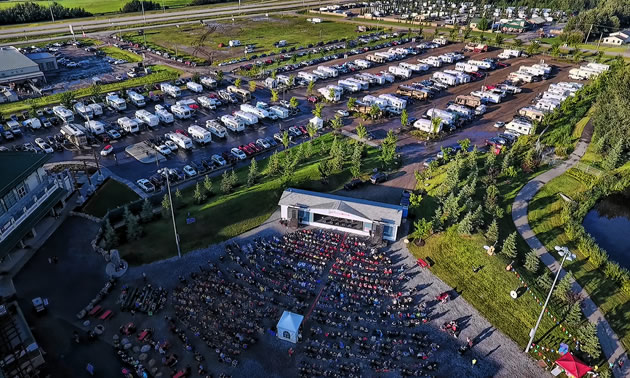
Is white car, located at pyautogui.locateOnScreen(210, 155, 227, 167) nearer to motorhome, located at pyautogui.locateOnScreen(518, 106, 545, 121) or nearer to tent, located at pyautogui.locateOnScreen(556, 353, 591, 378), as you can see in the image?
tent, located at pyautogui.locateOnScreen(556, 353, 591, 378)

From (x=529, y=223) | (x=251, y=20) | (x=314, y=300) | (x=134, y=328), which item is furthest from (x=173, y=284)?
(x=251, y=20)

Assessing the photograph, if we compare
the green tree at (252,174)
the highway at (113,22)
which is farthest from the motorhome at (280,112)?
the highway at (113,22)

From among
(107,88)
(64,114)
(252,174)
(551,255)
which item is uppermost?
(64,114)

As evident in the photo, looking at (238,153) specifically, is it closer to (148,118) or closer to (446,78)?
(148,118)

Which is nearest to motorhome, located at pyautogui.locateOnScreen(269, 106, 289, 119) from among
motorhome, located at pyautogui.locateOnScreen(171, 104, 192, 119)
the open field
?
motorhome, located at pyautogui.locateOnScreen(171, 104, 192, 119)

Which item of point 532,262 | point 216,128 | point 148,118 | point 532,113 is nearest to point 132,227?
point 216,128

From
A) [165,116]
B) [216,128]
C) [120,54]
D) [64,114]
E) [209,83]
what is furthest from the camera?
[120,54]
